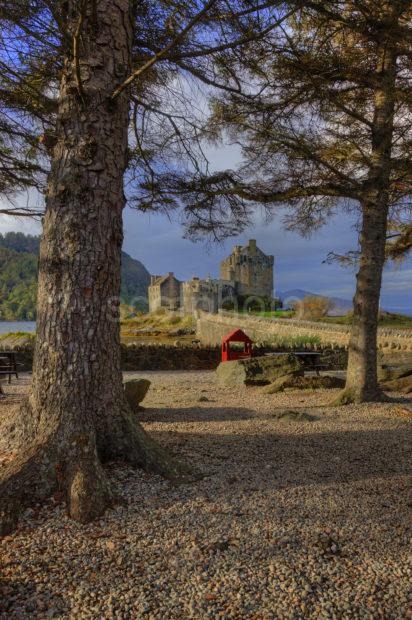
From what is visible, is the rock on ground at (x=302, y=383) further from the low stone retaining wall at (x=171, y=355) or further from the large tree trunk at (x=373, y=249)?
the low stone retaining wall at (x=171, y=355)

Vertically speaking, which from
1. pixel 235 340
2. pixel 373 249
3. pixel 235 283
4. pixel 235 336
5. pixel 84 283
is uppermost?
pixel 235 283

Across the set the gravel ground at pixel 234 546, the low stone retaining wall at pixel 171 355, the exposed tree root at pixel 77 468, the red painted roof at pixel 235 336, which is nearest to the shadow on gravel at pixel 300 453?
the gravel ground at pixel 234 546

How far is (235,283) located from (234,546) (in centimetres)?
5000

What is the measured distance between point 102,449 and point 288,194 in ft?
18.8

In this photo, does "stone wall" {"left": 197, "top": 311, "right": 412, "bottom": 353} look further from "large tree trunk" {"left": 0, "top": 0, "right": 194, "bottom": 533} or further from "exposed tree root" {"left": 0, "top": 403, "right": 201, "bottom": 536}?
"large tree trunk" {"left": 0, "top": 0, "right": 194, "bottom": 533}

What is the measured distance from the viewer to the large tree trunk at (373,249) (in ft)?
24.5

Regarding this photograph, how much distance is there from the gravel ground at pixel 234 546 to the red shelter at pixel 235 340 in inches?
368

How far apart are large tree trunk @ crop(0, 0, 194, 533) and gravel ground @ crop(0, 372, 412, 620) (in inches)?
16.6

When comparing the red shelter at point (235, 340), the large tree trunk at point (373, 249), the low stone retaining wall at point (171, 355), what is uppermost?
the large tree trunk at point (373, 249)

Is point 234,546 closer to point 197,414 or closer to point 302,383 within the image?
point 197,414

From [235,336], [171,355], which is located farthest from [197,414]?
[171,355]

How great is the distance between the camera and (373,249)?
752cm

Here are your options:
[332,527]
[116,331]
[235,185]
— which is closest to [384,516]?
[332,527]

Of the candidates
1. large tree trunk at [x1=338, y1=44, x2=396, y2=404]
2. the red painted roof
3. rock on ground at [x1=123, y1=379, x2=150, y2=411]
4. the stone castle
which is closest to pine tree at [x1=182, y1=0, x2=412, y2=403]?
large tree trunk at [x1=338, y1=44, x2=396, y2=404]
